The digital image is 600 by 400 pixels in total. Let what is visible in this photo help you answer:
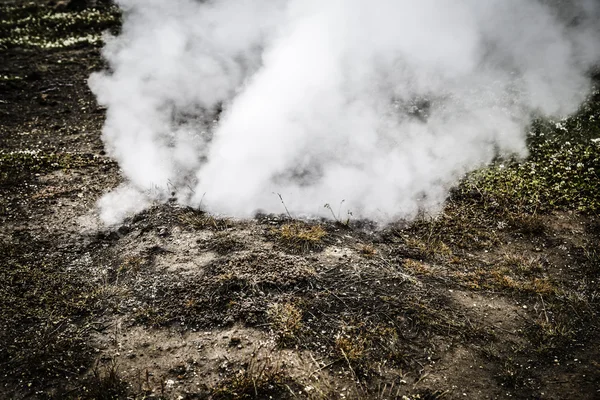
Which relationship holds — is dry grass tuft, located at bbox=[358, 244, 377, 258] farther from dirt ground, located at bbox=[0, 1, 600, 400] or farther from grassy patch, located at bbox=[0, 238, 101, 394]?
grassy patch, located at bbox=[0, 238, 101, 394]

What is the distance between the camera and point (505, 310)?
352cm

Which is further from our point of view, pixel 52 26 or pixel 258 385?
pixel 52 26

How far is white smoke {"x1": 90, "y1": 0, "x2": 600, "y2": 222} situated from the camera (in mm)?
5012

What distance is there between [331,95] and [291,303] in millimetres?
3385

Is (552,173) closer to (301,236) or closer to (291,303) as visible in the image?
(301,236)

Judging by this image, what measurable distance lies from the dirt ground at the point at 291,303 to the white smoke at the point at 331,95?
50 centimetres

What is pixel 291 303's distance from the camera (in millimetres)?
3531

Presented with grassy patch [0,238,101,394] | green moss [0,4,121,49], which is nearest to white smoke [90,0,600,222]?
grassy patch [0,238,101,394]

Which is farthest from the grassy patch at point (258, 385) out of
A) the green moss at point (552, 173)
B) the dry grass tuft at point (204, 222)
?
the green moss at point (552, 173)

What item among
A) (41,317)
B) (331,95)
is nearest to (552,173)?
(331,95)

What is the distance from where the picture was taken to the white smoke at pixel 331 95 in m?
5.01

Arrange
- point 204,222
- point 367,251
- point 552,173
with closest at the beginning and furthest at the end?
point 367,251, point 204,222, point 552,173

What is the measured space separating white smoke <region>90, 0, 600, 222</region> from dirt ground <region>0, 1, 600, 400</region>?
501 millimetres

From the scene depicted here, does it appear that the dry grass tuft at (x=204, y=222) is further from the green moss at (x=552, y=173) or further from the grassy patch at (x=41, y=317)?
the green moss at (x=552, y=173)
